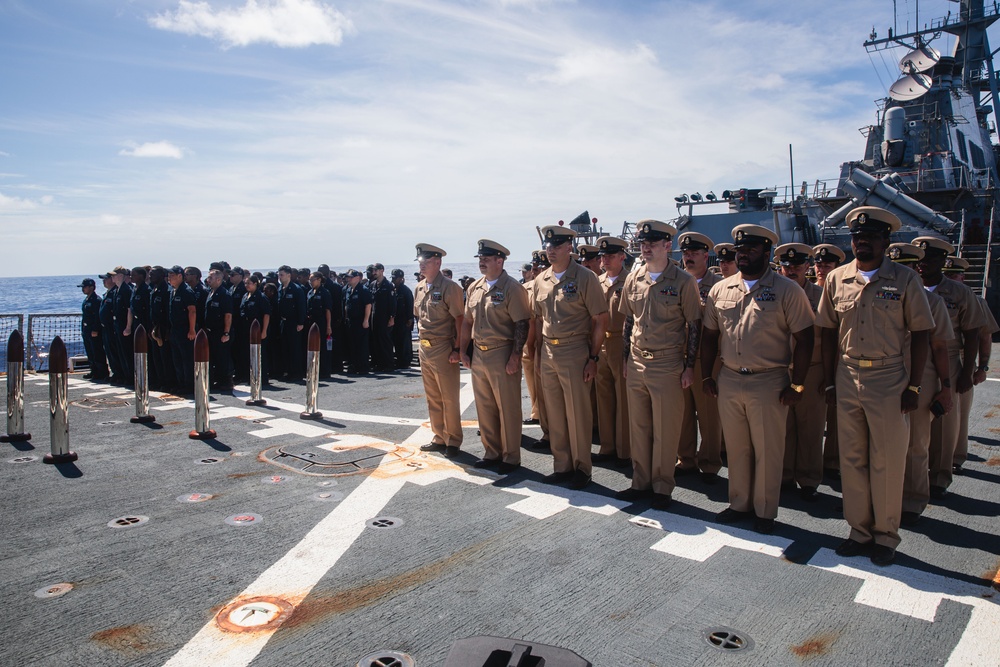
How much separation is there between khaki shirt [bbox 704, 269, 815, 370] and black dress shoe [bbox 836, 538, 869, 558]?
3.86 ft

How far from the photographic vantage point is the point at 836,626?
3.12m

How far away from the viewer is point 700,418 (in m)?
5.86

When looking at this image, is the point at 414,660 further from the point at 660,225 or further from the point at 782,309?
the point at 660,225

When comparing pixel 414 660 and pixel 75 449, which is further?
pixel 75 449

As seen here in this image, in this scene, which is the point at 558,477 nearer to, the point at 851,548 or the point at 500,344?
the point at 500,344

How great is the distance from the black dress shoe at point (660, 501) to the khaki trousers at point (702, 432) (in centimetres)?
95

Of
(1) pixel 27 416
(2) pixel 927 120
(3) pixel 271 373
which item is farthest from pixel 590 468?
(2) pixel 927 120

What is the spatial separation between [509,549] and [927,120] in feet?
79.6

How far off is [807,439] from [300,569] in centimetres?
404

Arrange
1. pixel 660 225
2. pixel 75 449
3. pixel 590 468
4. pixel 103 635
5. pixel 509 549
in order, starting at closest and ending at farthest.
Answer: pixel 103 635 → pixel 509 549 → pixel 660 225 → pixel 590 468 → pixel 75 449

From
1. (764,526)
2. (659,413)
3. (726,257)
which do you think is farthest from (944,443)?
(659,413)

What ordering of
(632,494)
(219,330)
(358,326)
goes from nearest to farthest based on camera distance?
(632,494) → (219,330) → (358,326)

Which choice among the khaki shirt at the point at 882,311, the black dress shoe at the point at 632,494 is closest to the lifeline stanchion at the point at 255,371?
the black dress shoe at the point at 632,494

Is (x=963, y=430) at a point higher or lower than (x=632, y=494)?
higher
